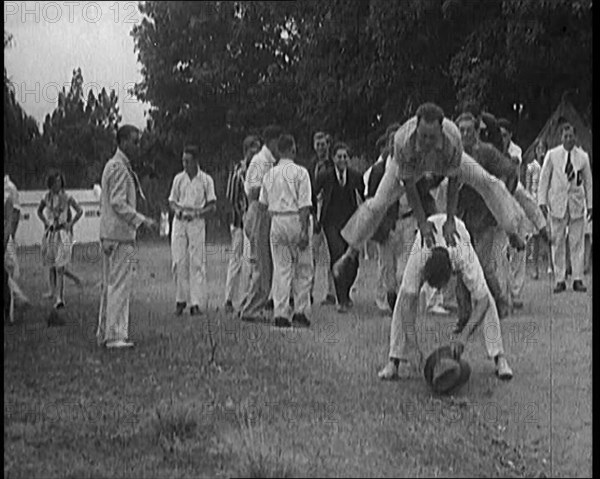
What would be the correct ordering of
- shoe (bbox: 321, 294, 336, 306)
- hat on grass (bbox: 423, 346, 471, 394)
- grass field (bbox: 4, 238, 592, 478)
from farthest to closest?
shoe (bbox: 321, 294, 336, 306) < hat on grass (bbox: 423, 346, 471, 394) < grass field (bbox: 4, 238, 592, 478)

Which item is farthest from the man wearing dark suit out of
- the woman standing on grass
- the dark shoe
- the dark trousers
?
the woman standing on grass

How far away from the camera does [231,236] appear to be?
11.4ft

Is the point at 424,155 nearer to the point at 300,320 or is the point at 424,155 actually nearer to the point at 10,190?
the point at 300,320

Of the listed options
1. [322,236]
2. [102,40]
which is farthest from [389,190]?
[102,40]

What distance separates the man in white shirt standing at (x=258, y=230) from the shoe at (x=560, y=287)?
106cm

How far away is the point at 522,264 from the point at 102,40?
1.77m

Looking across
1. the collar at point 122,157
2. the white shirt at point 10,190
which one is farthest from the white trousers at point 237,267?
the white shirt at point 10,190

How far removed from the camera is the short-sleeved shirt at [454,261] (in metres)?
3.41

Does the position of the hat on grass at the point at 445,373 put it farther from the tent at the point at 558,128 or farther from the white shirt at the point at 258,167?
the white shirt at the point at 258,167

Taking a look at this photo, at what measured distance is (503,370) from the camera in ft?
11.3

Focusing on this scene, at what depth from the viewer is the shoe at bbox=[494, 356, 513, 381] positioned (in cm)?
345

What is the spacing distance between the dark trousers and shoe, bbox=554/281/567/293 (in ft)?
2.47

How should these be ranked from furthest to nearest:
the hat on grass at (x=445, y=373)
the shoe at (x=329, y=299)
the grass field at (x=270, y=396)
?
the shoe at (x=329, y=299)
the hat on grass at (x=445, y=373)
the grass field at (x=270, y=396)

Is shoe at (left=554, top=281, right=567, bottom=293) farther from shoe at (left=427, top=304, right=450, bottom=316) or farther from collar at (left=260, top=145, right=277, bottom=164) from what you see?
collar at (left=260, top=145, right=277, bottom=164)
